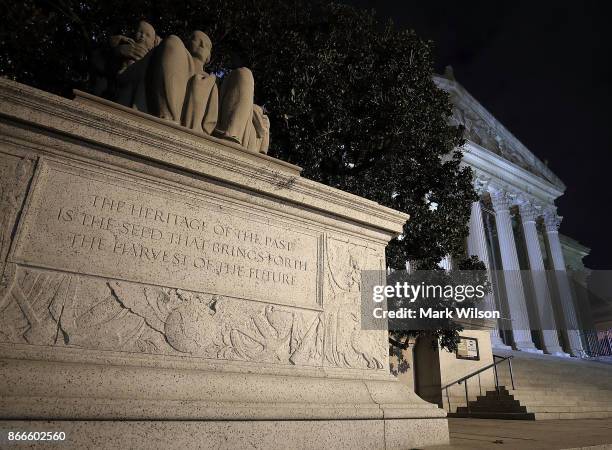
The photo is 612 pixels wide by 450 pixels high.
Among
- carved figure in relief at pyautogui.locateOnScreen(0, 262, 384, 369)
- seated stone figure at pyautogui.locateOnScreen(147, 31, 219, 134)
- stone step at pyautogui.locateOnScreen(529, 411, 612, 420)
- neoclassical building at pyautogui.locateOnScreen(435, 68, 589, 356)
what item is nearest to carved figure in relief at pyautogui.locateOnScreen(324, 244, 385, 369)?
carved figure in relief at pyautogui.locateOnScreen(0, 262, 384, 369)

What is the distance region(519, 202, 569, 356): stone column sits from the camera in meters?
23.3

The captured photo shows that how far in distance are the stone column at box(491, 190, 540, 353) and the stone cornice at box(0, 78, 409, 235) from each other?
2108cm

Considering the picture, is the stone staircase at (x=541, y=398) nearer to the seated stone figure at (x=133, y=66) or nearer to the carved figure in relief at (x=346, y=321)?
the carved figure in relief at (x=346, y=321)

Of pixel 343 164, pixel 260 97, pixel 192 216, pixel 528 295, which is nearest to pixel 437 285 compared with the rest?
pixel 343 164

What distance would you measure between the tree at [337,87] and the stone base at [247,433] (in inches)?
231

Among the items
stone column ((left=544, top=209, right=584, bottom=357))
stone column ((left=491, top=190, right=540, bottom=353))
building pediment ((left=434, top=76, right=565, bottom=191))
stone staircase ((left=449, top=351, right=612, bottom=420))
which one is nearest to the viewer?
stone staircase ((left=449, top=351, right=612, bottom=420))

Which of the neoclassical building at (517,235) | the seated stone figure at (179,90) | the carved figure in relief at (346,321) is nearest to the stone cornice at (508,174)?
the neoclassical building at (517,235)

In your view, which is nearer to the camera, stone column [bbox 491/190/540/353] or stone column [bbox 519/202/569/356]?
stone column [bbox 491/190/540/353]

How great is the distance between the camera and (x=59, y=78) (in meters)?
7.55

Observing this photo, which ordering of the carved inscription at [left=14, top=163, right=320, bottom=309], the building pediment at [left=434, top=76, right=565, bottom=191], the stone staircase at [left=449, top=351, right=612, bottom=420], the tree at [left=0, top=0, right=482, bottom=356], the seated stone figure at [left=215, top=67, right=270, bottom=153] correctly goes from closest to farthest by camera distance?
the carved inscription at [left=14, top=163, right=320, bottom=309], the seated stone figure at [left=215, top=67, right=270, bottom=153], the tree at [left=0, top=0, right=482, bottom=356], the stone staircase at [left=449, top=351, right=612, bottom=420], the building pediment at [left=434, top=76, right=565, bottom=191]

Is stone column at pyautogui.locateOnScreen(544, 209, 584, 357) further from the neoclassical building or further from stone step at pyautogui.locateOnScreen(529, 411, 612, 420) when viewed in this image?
stone step at pyautogui.locateOnScreen(529, 411, 612, 420)

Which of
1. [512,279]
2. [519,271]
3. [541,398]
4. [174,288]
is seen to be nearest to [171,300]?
[174,288]

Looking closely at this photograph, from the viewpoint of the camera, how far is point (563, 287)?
1032 inches

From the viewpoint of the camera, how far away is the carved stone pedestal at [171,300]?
2.09 metres
